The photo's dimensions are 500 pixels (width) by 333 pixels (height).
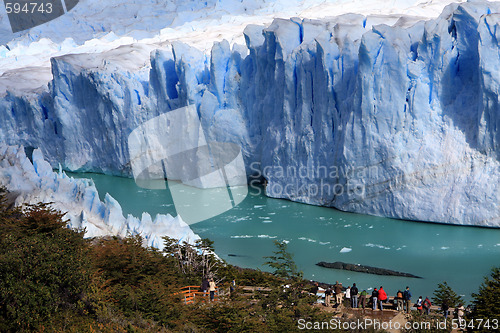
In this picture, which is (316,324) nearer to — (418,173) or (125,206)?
(418,173)

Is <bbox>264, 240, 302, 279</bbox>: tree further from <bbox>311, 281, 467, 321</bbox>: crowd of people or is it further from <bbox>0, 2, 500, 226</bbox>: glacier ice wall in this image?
<bbox>0, 2, 500, 226</bbox>: glacier ice wall

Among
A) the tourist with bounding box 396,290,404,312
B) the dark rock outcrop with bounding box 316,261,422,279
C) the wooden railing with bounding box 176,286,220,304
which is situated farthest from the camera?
the dark rock outcrop with bounding box 316,261,422,279

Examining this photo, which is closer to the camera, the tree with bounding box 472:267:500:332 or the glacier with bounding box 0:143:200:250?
the tree with bounding box 472:267:500:332

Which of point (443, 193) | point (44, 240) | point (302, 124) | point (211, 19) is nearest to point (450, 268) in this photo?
point (443, 193)

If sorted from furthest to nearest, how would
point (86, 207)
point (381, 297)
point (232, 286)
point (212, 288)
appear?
1. point (86, 207)
2. point (232, 286)
3. point (212, 288)
4. point (381, 297)

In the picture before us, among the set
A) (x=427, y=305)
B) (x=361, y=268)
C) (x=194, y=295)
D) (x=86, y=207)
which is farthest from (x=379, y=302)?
(x=86, y=207)

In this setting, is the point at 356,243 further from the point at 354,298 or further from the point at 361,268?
the point at 354,298

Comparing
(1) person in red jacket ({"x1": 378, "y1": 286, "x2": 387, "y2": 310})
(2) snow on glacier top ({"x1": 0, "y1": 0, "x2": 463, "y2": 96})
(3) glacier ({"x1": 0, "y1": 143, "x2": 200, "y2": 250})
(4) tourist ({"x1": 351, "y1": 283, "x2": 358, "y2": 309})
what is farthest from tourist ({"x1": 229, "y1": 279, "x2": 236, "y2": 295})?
(2) snow on glacier top ({"x1": 0, "y1": 0, "x2": 463, "y2": 96})
